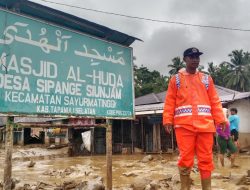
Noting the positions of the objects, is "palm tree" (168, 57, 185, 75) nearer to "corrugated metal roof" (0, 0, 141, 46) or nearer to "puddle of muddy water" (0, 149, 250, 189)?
"puddle of muddy water" (0, 149, 250, 189)

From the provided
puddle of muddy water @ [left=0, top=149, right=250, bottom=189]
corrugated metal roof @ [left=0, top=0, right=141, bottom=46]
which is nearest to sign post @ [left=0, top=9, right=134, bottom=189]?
corrugated metal roof @ [left=0, top=0, right=141, bottom=46]

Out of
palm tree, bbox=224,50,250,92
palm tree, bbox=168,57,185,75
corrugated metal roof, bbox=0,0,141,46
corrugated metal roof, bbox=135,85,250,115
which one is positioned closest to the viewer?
corrugated metal roof, bbox=0,0,141,46

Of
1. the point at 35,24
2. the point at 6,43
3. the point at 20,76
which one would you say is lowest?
the point at 20,76

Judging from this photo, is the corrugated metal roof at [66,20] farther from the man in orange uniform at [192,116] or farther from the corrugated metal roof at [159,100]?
the corrugated metal roof at [159,100]

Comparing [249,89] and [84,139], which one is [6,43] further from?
[249,89]

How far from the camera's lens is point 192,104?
366 centimetres

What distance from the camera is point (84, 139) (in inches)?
714

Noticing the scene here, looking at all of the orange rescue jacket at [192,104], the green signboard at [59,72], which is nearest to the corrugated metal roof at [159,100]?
the green signboard at [59,72]

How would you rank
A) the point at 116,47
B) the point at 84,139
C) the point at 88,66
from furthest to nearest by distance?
the point at 84,139 < the point at 116,47 < the point at 88,66

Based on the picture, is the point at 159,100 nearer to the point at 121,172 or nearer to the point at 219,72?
the point at 121,172

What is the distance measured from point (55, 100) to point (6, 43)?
921 millimetres

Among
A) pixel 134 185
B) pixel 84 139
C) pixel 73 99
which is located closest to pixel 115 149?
pixel 84 139

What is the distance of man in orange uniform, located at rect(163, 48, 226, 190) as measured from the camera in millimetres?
3566

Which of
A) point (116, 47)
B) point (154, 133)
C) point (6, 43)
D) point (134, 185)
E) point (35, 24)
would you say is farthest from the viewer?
point (154, 133)
